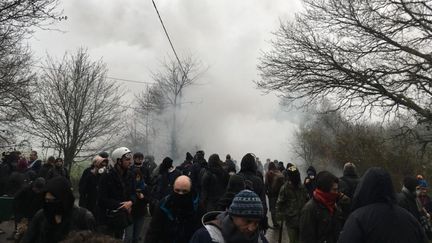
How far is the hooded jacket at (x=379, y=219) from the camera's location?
2.77 metres

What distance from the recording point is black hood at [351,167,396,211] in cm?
293

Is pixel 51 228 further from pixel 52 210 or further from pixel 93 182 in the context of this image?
pixel 93 182

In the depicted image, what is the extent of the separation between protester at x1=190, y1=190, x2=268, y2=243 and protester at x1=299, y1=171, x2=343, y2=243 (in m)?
2.15

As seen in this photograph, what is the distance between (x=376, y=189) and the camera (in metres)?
2.95

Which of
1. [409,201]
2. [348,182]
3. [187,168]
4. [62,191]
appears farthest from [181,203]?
[187,168]

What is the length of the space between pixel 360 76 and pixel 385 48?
1125 millimetres

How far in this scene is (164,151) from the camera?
29594 mm

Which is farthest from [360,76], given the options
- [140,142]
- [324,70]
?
[140,142]

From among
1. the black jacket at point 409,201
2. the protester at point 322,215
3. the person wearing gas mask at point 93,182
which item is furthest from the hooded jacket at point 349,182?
the person wearing gas mask at point 93,182

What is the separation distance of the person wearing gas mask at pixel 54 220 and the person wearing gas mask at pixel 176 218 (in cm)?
102

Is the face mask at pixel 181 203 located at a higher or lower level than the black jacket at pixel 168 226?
higher

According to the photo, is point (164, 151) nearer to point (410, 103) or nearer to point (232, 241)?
point (410, 103)

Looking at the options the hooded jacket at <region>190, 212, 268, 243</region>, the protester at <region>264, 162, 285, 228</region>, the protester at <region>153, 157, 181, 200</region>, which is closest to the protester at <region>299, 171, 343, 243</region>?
the hooded jacket at <region>190, 212, 268, 243</region>

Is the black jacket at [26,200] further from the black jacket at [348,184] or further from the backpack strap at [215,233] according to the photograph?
the backpack strap at [215,233]
